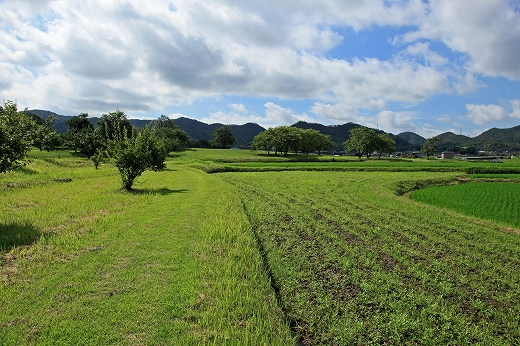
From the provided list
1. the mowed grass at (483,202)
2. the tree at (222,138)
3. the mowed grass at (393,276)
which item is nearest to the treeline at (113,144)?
the mowed grass at (393,276)

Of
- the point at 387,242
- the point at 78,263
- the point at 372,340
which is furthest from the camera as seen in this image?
the point at 387,242

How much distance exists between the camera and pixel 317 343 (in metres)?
5.81

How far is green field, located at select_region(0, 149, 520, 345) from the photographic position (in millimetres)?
5629

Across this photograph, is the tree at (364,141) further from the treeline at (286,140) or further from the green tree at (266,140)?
the green tree at (266,140)

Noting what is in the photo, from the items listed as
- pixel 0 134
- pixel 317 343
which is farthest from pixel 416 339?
pixel 0 134

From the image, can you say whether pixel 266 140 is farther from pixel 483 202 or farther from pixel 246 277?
pixel 246 277

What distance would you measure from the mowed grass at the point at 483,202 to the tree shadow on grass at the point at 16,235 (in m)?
20.3

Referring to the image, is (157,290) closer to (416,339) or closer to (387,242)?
(416,339)

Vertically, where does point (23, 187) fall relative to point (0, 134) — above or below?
below

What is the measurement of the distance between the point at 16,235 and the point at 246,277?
7383 mm

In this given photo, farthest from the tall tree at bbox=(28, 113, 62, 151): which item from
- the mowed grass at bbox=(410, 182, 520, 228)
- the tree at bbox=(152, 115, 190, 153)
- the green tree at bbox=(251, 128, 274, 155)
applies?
the green tree at bbox=(251, 128, 274, 155)

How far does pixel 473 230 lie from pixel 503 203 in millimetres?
10501

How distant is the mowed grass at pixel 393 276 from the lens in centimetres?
615

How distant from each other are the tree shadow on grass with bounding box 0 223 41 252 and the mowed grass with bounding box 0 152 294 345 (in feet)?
0.08
